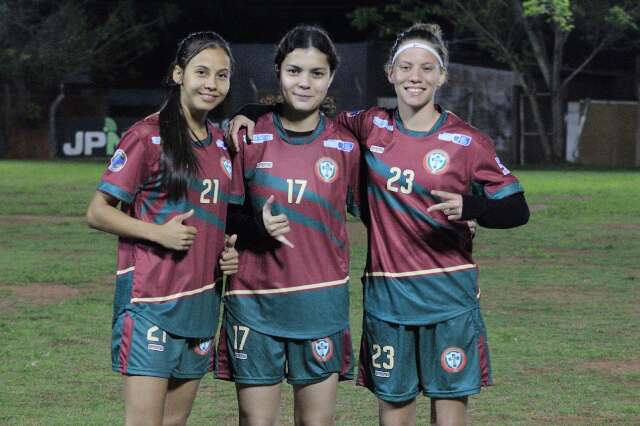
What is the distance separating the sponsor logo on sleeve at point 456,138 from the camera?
214 inches

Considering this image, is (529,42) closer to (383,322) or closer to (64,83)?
(64,83)

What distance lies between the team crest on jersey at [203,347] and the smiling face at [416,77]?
1253mm

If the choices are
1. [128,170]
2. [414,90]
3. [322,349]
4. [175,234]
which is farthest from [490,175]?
[128,170]

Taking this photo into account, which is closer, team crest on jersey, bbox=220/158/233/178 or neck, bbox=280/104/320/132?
team crest on jersey, bbox=220/158/233/178

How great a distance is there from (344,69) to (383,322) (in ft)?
132

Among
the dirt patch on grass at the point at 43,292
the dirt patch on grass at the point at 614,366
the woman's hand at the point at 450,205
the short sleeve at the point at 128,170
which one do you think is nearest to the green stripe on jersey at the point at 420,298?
the woman's hand at the point at 450,205

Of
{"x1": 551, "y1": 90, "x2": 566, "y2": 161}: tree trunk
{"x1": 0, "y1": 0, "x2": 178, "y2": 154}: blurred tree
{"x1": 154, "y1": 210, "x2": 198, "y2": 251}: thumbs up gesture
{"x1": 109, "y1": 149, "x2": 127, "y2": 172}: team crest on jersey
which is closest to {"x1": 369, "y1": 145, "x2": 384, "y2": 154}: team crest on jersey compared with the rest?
{"x1": 154, "y1": 210, "x2": 198, "y2": 251}: thumbs up gesture

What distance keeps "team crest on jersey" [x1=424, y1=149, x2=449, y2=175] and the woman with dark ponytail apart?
2.63 feet

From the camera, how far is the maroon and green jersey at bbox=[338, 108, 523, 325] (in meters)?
5.41

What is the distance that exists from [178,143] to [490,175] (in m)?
1.29

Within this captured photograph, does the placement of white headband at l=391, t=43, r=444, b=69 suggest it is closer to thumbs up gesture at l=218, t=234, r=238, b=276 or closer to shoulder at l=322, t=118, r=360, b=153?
shoulder at l=322, t=118, r=360, b=153

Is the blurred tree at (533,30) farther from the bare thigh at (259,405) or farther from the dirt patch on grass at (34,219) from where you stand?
the bare thigh at (259,405)

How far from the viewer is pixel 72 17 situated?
160 feet

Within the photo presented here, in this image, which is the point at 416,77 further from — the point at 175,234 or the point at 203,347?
the point at 203,347
